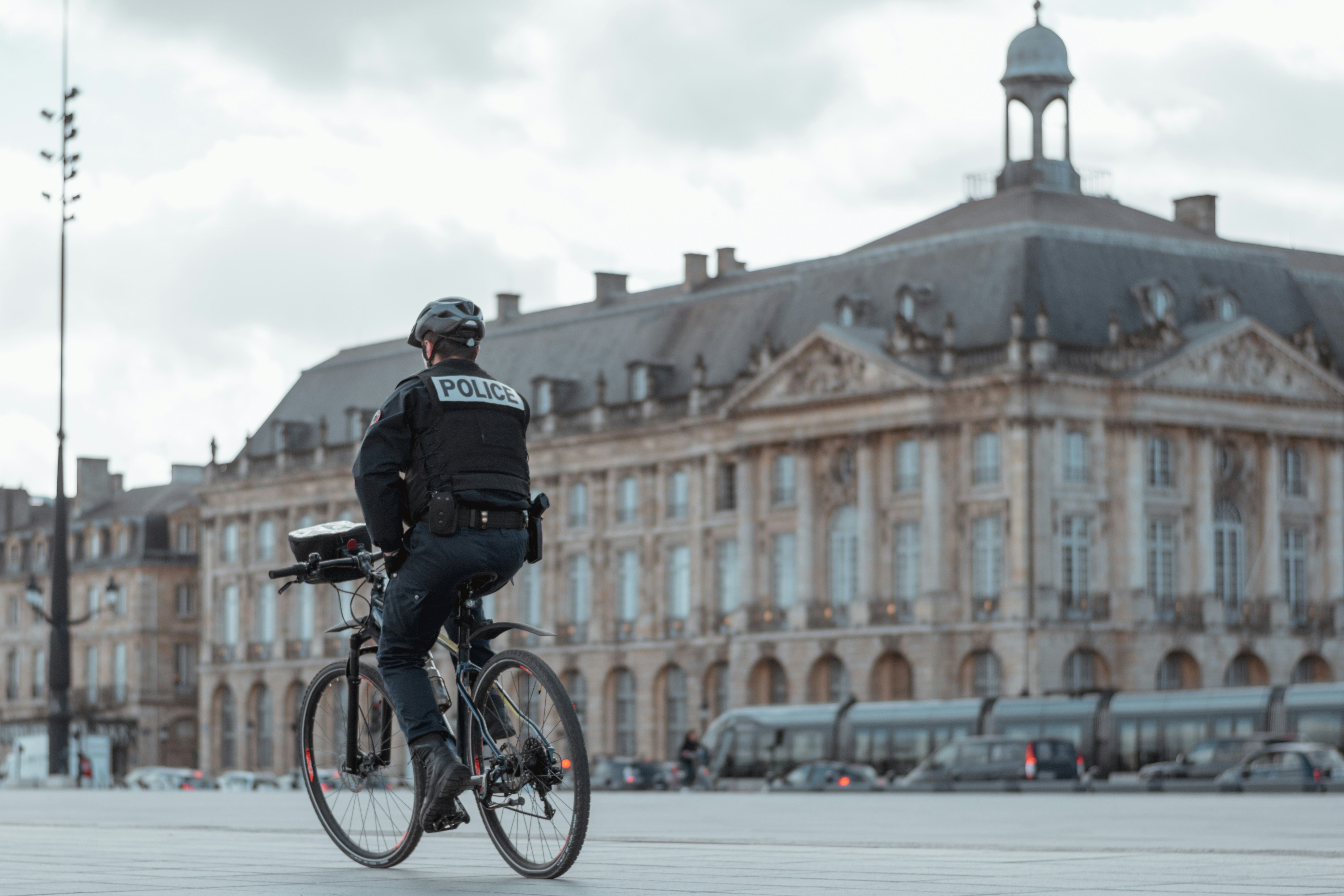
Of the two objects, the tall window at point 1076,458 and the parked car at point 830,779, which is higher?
the tall window at point 1076,458

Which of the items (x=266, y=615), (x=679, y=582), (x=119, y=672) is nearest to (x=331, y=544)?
(x=679, y=582)

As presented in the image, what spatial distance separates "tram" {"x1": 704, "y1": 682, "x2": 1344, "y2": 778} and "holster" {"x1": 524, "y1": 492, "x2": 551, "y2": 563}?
47.6m

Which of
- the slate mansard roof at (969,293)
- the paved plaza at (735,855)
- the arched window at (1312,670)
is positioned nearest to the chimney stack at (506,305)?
the slate mansard roof at (969,293)

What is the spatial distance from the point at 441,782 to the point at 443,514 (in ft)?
3.49

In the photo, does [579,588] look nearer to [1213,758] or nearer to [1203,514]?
[1203,514]

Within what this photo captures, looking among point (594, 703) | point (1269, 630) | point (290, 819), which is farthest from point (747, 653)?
point (290, 819)

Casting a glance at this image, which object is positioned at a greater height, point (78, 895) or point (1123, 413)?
point (1123, 413)

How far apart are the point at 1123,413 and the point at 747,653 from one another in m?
13.7

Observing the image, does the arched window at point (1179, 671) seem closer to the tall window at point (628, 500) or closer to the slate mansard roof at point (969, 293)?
the slate mansard roof at point (969, 293)

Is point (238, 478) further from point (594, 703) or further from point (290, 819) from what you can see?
point (290, 819)

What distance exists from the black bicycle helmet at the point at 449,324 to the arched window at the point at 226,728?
9477 centimetres

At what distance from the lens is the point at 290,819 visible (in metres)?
18.9

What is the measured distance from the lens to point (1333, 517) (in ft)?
255

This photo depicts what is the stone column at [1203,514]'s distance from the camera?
75.1 meters
